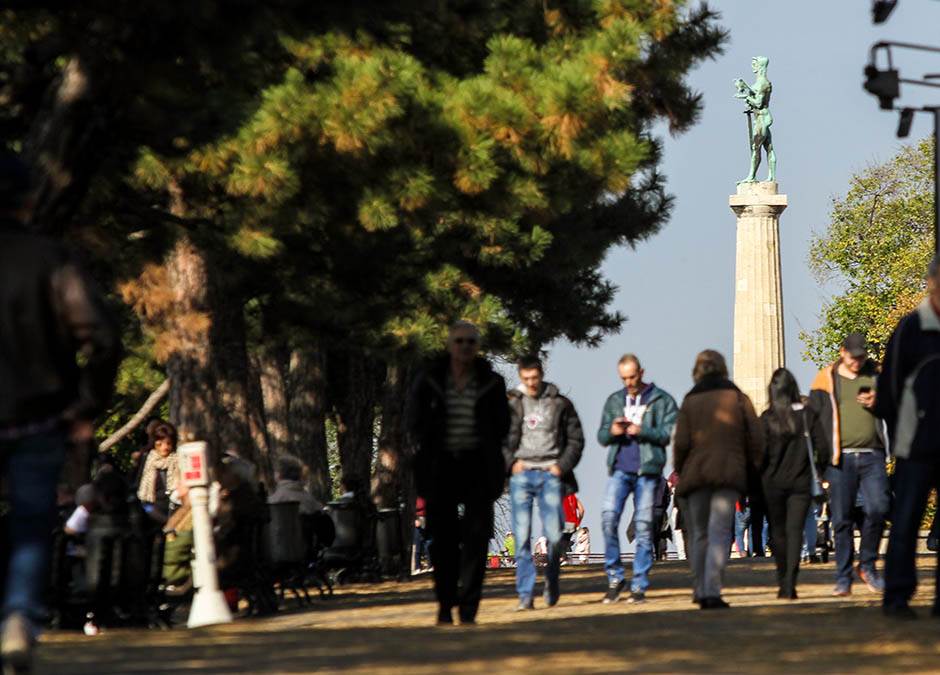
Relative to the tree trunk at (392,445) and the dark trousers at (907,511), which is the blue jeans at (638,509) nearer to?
the dark trousers at (907,511)

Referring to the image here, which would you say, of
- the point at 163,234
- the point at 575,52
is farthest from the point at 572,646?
the point at 575,52

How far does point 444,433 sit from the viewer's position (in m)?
14.4

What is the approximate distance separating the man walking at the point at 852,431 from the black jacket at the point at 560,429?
1.63 metres

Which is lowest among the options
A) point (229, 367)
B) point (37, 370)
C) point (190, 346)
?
point (37, 370)

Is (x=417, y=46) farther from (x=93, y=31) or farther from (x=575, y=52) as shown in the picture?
(x=93, y=31)

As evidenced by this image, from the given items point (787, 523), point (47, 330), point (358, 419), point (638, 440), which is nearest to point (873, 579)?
point (787, 523)

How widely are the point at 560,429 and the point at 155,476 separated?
3.69 metres

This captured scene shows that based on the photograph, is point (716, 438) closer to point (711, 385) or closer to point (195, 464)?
point (711, 385)

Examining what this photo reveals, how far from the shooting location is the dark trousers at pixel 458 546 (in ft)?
47.3

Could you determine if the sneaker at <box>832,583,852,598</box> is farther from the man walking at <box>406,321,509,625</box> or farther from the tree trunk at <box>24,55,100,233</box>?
the tree trunk at <box>24,55,100,233</box>

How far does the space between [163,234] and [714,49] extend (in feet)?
33.7

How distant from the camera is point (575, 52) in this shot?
24641 mm

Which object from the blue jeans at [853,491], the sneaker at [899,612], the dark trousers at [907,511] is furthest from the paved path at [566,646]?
the blue jeans at [853,491]

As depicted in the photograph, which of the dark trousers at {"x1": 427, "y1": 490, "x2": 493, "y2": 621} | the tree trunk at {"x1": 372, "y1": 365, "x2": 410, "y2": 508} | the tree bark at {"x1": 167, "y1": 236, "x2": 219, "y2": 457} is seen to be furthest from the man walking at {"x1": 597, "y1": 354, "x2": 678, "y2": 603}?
the tree trunk at {"x1": 372, "y1": 365, "x2": 410, "y2": 508}
